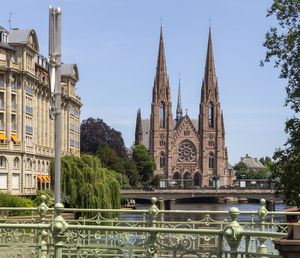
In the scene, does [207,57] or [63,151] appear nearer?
[63,151]

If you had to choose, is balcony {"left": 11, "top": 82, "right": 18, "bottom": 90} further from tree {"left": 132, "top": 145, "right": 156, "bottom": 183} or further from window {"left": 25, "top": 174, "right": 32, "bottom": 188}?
tree {"left": 132, "top": 145, "right": 156, "bottom": 183}

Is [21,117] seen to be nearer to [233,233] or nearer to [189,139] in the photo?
[233,233]

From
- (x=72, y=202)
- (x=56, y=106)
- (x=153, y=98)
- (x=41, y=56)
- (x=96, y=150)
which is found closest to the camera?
(x=56, y=106)

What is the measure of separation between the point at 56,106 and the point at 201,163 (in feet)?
547

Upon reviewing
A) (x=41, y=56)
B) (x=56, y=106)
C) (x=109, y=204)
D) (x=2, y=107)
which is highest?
(x=41, y=56)

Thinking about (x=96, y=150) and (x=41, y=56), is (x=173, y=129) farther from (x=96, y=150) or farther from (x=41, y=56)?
(x=41, y=56)

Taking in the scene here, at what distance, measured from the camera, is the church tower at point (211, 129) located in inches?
7067

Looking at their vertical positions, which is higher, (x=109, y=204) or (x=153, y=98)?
(x=153, y=98)

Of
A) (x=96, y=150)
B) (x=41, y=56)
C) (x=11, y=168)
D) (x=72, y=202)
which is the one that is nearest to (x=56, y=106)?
(x=72, y=202)

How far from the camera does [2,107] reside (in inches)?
2464

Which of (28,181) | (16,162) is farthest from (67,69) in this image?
(16,162)

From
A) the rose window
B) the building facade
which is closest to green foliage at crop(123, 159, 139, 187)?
the rose window

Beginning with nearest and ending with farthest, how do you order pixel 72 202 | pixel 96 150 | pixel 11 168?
1. pixel 72 202
2. pixel 11 168
3. pixel 96 150

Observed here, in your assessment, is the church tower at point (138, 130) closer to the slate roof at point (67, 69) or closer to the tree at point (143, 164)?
the tree at point (143, 164)
